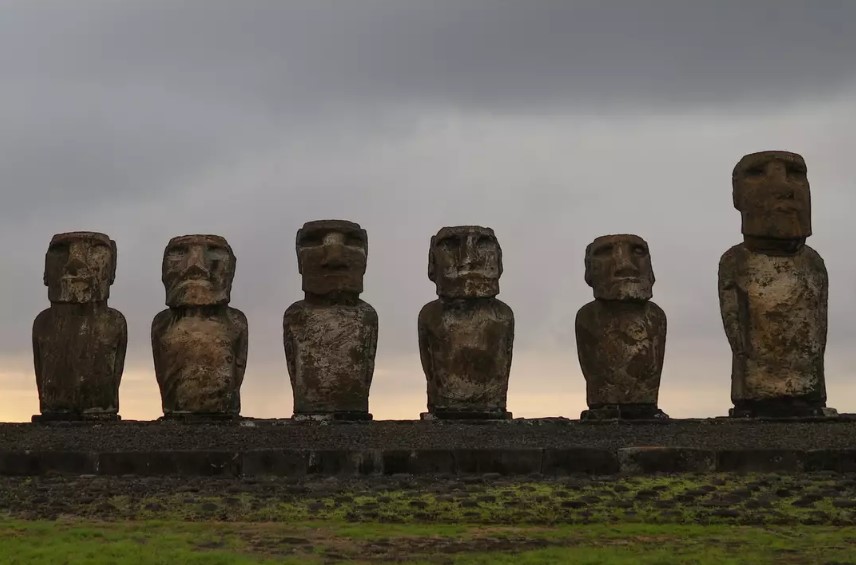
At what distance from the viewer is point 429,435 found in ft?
54.3

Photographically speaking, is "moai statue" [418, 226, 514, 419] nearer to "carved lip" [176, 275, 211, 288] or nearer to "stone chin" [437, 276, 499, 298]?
"stone chin" [437, 276, 499, 298]

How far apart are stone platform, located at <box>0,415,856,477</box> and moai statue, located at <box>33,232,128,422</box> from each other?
245cm

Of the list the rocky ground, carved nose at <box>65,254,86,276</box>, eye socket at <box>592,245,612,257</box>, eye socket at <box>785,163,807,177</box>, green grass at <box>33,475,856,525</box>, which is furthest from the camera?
eye socket at <box>592,245,612,257</box>

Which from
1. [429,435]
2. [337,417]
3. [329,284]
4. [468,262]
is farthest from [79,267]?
[429,435]

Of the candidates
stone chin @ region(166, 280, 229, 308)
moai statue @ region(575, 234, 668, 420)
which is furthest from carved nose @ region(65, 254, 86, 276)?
moai statue @ region(575, 234, 668, 420)

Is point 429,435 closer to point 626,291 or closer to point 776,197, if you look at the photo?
point 626,291

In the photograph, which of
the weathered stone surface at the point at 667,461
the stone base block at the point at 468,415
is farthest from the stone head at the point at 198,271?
the weathered stone surface at the point at 667,461

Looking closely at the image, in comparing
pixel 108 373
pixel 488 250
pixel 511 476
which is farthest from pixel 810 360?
pixel 108 373

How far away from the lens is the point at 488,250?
19703 millimetres

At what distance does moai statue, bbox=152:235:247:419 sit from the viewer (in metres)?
19.5

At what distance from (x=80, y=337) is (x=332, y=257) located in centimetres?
343

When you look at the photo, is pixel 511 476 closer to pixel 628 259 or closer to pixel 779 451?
pixel 779 451

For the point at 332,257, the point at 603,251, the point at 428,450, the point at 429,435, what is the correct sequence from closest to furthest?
the point at 428,450, the point at 429,435, the point at 332,257, the point at 603,251

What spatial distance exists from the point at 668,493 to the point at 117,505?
15.2ft
